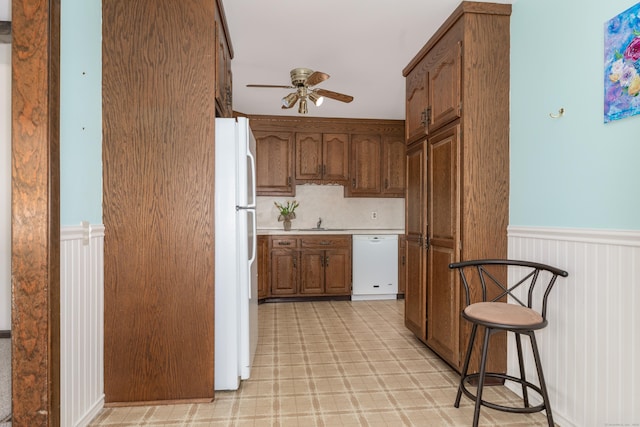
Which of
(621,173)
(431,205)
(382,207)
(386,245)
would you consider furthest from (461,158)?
(382,207)

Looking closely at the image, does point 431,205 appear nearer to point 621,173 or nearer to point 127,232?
point 621,173

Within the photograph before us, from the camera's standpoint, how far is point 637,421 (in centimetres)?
160

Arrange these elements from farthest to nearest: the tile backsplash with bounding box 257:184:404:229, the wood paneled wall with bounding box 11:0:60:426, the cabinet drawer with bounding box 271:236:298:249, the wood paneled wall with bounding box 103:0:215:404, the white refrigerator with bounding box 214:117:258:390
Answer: the tile backsplash with bounding box 257:184:404:229, the cabinet drawer with bounding box 271:236:298:249, the white refrigerator with bounding box 214:117:258:390, the wood paneled wall with bounding box 103:0:215:404, the wood paneled wall with bounding box 11:0:60:426

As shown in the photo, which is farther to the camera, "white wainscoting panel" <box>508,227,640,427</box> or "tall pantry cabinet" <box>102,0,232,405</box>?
"tall pantry cabinet" <box>102,0,232,405</box>

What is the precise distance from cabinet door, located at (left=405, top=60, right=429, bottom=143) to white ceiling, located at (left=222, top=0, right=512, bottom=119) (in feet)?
0.69

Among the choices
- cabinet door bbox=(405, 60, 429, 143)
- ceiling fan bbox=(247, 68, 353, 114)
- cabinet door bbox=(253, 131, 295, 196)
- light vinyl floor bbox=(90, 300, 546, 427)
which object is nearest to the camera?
light vinyl floor bbox=(90, 300, 546, 427)

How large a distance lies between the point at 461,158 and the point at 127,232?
2.04 meters

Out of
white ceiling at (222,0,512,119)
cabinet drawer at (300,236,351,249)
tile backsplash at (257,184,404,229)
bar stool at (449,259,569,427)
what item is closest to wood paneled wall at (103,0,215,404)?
white ceiling at (222,0,512,119)

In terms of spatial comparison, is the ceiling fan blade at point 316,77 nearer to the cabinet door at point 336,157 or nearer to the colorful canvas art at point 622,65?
the colorful canvas art at point 622,65

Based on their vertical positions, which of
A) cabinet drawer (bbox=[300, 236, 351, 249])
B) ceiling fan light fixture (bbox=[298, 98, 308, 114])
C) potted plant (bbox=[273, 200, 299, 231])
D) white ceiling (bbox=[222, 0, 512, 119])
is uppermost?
white ceiling (bbox=[222, 0, 512, 119])

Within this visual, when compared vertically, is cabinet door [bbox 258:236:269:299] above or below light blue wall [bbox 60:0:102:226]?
below

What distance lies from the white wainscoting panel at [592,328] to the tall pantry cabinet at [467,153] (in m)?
0.32

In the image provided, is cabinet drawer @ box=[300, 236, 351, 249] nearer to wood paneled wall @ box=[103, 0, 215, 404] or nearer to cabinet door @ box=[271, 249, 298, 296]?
cabinet door @ box=[271, 249, 298, 296]

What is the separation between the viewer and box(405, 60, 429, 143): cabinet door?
300cm
